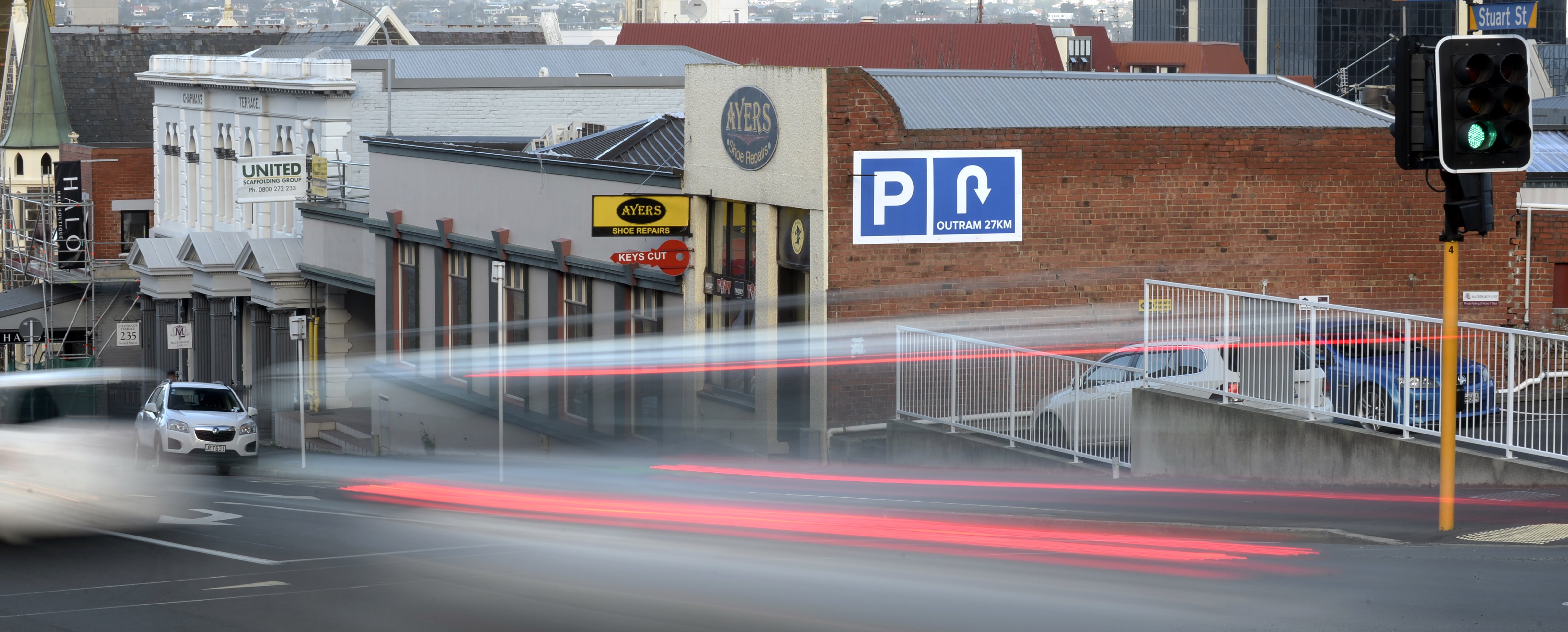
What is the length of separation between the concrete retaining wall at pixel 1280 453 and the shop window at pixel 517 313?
14612 millimetres

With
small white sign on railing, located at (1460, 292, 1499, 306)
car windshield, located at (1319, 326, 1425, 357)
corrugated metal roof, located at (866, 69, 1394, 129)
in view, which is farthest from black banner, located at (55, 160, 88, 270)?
car windshield, located at (1319, 326, 1425, 357)

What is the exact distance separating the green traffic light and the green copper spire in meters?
66.5

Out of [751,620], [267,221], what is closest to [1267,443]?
[751,620]

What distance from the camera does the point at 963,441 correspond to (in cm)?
1889

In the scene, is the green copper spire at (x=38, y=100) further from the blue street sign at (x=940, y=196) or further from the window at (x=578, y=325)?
the blue street sign at (x=940, y=196)

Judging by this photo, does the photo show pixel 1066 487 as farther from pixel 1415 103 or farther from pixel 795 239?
pixel 1415 103

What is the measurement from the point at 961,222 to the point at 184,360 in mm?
32336

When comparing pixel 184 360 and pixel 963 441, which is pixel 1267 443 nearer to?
pixel 963 441

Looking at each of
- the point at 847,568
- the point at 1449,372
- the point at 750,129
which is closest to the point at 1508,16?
the point at 1449,372

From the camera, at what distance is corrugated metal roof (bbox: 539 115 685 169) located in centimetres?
2720

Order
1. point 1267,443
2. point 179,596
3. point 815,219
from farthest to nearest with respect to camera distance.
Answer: point 815,219, point 1267,443, point 179,596

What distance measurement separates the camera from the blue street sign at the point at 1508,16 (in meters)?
12.8

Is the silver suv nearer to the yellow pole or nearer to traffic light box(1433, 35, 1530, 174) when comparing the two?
the yellow pole

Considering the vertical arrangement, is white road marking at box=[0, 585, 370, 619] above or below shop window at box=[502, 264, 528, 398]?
below
